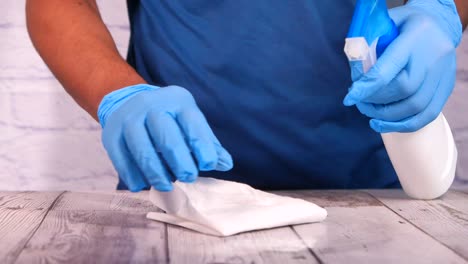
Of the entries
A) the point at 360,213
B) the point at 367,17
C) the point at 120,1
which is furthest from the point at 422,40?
the point at 120,1

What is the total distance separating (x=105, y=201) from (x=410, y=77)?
0.45 meters

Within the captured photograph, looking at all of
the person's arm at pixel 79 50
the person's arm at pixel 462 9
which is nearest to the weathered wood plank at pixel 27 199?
the person's arm at pixel 79 50

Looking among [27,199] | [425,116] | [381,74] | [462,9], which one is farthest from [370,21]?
[27,199]

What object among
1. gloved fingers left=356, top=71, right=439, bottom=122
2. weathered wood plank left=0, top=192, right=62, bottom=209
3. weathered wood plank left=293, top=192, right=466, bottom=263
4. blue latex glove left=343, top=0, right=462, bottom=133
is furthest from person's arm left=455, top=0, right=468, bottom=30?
weathered wood plank left=0, top=192, right=62, bottom=209

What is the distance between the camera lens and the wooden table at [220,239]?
71 centimetres

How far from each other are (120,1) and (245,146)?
1.82 feet

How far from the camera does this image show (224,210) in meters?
0.85

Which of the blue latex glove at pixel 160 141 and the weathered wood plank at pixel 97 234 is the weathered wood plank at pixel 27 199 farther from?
the blue latex glove at pixel 160 141

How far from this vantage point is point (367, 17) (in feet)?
2.71

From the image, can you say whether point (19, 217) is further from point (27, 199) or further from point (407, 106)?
point (407, 106)

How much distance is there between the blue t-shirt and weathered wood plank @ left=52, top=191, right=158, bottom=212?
0.54ft

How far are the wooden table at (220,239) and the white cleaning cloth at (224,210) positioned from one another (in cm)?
1

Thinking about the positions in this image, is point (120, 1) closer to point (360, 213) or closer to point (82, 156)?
point (82, 156)

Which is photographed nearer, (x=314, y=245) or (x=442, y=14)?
(x=314, y=245)
